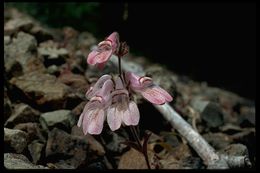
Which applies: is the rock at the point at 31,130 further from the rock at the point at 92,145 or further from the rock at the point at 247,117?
the rock at the point at 247,117

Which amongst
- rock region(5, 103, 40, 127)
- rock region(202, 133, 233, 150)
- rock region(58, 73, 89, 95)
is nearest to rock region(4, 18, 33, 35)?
rock region(58, 73, 89, 95)

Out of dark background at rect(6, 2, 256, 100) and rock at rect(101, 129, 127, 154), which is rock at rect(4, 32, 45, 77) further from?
dark background at rect(6, 2, 256, 100)

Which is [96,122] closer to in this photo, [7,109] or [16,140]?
[16,140]

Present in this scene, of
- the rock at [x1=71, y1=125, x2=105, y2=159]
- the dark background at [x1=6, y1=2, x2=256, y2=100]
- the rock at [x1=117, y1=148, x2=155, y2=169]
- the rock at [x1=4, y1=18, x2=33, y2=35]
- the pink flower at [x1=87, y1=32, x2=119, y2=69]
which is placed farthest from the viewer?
the dark background at [x1=6, y1=2, x2=256, y2=100]

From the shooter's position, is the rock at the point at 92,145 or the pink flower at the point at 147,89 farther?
the rock at the point at 92,145

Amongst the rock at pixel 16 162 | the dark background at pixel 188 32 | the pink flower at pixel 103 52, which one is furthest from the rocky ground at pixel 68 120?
the dark background at pixel 188 32

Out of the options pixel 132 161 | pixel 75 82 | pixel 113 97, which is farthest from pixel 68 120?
pixel 113 97
